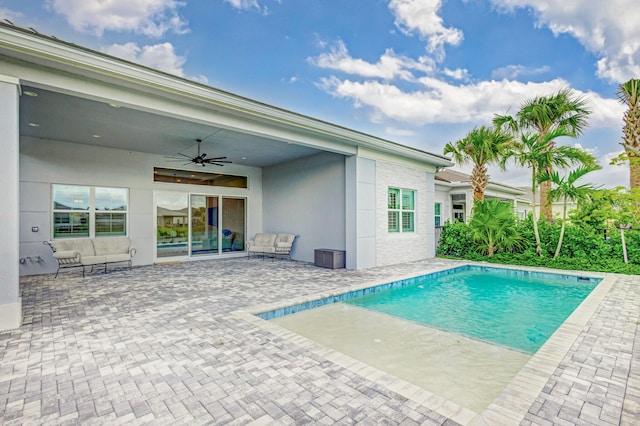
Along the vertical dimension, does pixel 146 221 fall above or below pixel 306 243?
above

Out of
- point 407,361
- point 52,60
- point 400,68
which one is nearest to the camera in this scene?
point 407,361

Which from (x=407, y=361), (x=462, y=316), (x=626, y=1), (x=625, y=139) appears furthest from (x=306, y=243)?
(x=625, y=139)

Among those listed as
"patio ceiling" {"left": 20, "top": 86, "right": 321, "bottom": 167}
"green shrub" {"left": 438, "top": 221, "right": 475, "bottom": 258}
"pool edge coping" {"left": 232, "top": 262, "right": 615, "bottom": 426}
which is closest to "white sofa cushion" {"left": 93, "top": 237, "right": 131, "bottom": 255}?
"patio ceiling" {"left": 20, "top": 86, "right": 321, "bottom": 167}

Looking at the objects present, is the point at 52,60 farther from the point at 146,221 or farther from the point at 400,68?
the point at 400,68

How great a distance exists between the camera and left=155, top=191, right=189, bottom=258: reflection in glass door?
32.2 feet

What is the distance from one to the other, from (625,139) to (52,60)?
50.1 ft

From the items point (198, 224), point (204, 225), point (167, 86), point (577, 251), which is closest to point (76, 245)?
point (198, 224)

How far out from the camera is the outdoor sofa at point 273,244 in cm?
1004

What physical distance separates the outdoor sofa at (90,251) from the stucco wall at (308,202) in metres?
4.73

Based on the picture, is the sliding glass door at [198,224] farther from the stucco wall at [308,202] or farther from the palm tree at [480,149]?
the palm tree at [480,149]

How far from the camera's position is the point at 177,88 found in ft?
16.5

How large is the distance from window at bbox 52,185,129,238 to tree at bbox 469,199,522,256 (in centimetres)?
1097

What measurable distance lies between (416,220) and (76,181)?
10.1 metres

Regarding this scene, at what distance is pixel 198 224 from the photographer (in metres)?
10.6
